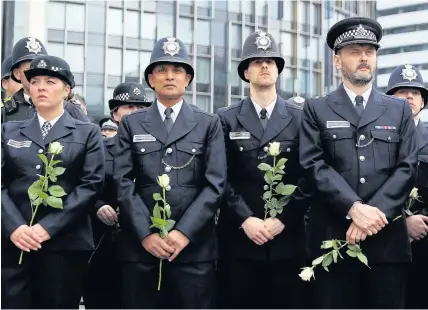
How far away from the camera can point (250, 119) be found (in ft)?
15.5

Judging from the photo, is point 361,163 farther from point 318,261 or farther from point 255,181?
point 255,181

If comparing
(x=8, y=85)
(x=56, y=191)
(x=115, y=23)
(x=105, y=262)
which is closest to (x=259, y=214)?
(x=56, y=191)

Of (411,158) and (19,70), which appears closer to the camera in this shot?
(411,158)

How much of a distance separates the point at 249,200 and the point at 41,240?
151 cm

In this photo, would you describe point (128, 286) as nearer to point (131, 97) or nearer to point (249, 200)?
point (249, 200)

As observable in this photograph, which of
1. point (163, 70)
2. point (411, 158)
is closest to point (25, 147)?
point (163, 70)

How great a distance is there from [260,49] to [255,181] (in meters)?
1.04

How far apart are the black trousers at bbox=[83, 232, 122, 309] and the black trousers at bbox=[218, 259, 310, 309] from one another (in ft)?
4.21

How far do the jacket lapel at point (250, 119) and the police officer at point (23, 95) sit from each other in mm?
1573

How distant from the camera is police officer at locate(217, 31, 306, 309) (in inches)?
176

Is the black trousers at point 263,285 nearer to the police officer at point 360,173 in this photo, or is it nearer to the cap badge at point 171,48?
the police officer at point 360,173

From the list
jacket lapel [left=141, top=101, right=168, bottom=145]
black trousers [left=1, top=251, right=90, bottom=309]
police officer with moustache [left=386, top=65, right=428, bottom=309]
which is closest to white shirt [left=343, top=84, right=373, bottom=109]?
police officer with moustache [left=386, top=65, right=428, bottom=309]

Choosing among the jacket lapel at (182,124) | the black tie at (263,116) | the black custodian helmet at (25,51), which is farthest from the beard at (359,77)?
the black custodian helmet at (25,51)

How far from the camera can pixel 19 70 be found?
5609 millimetres
